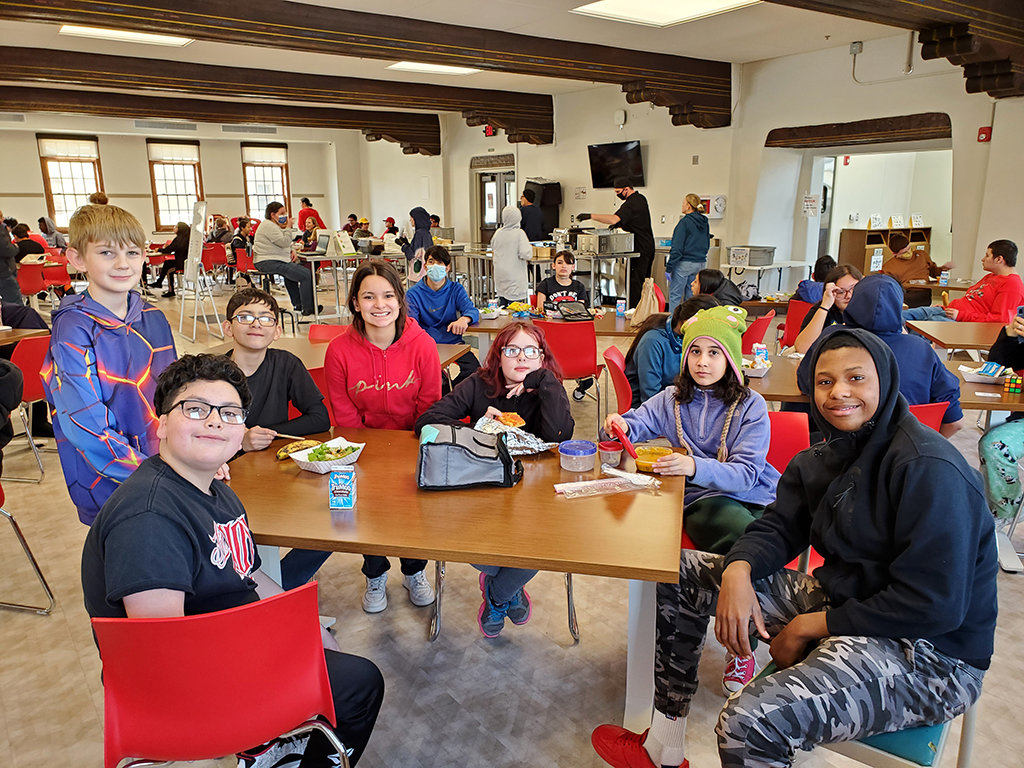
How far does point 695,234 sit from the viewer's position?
8328mm

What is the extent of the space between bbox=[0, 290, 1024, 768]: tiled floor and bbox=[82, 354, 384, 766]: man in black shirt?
22.2 inches

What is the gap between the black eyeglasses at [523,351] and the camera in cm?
251

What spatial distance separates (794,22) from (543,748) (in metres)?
7.22

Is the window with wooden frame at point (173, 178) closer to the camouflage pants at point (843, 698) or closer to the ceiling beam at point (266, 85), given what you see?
the ceiling beam at point (266, 85)

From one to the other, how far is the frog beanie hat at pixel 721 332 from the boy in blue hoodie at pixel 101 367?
5.55ft

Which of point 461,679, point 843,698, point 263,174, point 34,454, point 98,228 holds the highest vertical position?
point 263,174

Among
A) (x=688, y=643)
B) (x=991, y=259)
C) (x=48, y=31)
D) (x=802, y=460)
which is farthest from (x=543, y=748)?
(x=48, y=31)

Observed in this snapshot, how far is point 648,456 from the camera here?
212 cm

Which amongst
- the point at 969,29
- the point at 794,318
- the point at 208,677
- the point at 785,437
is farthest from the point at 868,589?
the point at 969,29

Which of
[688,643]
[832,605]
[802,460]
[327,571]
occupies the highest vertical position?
[802,460]

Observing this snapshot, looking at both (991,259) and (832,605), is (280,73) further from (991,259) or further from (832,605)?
(832,605)

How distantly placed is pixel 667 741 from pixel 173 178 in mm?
16776

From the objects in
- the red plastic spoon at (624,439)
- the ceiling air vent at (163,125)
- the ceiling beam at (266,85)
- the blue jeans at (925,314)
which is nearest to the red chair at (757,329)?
the blue jeans at (925,314)

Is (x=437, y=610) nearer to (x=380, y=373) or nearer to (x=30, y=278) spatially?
(x=380, y=373)
